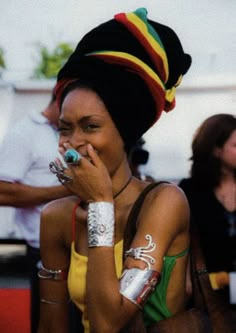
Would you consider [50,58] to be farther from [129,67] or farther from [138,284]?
[138,284]

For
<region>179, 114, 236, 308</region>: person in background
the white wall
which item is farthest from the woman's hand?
the white wall

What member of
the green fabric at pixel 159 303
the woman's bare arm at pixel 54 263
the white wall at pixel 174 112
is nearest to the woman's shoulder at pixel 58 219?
the woman's bare arm at pixel 54 263

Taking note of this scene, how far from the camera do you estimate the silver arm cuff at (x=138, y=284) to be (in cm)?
200

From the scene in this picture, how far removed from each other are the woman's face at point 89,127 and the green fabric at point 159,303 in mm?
334

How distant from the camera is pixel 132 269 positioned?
80.0 inches

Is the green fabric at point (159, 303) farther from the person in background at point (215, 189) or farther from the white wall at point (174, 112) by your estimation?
the white wall at point (174, 112)

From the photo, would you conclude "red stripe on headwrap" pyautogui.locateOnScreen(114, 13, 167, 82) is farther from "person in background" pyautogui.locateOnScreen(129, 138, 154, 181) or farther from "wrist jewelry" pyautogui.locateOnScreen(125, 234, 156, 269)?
"person in background" pyautogui.locateOnScreen(129, 138, 154, 181)

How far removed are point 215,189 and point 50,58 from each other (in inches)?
304

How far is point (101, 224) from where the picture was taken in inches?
82.8

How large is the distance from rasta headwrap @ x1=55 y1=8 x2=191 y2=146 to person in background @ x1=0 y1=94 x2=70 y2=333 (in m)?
2.01

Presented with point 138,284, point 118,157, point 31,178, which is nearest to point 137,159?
point 31,178

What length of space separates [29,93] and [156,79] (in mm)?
5751

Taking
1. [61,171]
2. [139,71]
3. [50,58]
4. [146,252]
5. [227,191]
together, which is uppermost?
[139,71]

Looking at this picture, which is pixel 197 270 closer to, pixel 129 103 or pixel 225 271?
pixel 129 103
